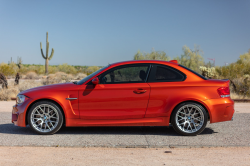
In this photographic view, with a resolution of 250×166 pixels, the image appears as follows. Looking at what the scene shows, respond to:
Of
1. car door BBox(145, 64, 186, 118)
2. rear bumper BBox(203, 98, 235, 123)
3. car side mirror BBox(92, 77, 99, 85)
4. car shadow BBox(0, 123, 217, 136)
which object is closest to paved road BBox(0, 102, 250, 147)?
car shadow BBox(0, 123, 217, 136)

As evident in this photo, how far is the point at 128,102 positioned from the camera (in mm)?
6371

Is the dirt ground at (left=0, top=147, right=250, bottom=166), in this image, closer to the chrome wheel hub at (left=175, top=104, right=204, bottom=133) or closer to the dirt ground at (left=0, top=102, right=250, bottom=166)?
the dirt ground at (left=0, top=102, right=250, bottom=166)

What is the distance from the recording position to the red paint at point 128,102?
6375mm

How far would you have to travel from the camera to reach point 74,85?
658 centimetres

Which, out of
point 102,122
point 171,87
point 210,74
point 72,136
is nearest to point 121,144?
point 102,122

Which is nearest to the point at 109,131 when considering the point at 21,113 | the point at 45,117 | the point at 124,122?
the point at 124,122

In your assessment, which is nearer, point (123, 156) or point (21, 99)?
point (123, 156)

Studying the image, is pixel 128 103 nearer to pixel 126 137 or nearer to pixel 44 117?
pixel 126 137

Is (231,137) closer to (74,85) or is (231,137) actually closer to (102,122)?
(102,122)

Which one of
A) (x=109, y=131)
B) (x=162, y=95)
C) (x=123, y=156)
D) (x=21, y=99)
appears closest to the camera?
(x=123, y=156)

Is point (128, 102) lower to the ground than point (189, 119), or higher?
higher

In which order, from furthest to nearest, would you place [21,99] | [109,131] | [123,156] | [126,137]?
[109,131] → [21,99] → [126,137] → [123,156]

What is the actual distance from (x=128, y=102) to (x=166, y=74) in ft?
3.48

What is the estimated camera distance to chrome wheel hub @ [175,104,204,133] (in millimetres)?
6398
